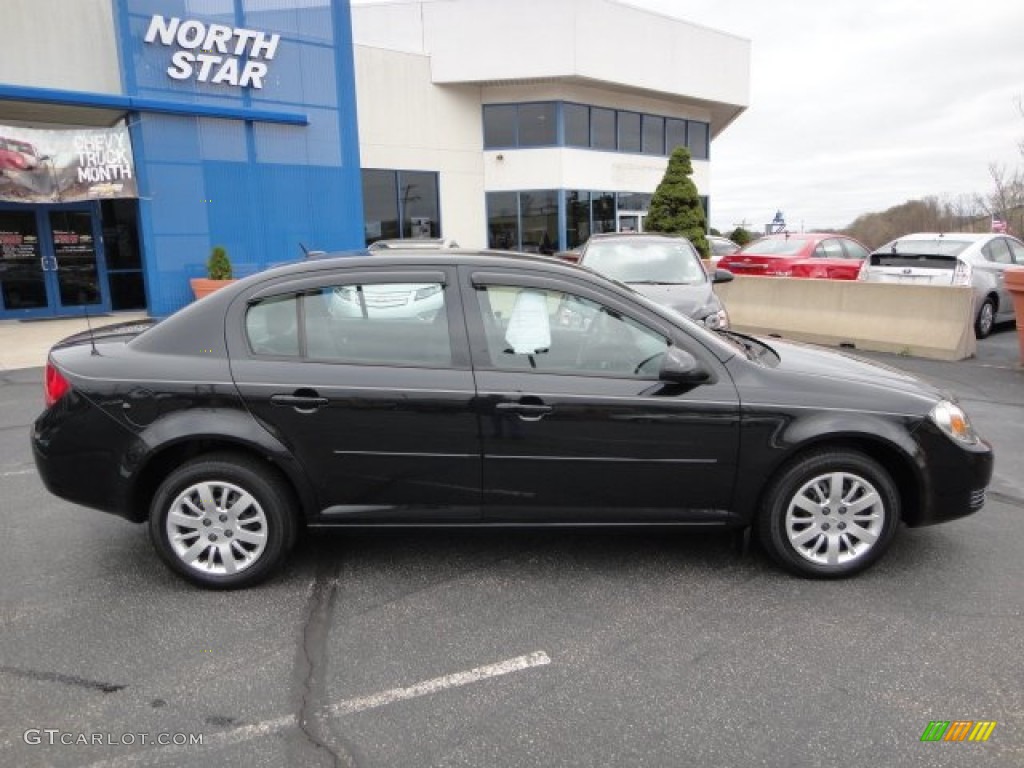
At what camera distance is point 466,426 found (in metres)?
3.51

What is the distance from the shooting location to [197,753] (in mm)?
2494

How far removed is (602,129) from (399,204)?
7.59 m

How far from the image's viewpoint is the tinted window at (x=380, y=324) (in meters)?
3.60

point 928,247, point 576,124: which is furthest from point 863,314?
point 576,124

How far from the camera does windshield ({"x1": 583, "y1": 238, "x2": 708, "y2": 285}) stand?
28.7 ft

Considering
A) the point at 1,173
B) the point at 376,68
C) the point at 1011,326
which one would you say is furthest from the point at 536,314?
the point at 376,68

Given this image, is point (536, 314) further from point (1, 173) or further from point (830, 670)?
point (1, 173)

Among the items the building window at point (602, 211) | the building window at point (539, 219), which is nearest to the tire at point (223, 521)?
the building window at point (539, 219)

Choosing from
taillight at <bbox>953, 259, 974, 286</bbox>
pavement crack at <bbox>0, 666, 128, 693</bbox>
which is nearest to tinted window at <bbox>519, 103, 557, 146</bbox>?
taillight at <bbox>953, 259, 974, 286</bbox>

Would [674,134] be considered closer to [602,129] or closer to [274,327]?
[602,129]

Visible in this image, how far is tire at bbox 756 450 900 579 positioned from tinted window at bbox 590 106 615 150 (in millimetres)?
22726

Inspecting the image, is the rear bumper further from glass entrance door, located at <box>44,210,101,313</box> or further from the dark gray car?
glass entrance door, located at <box>44,210,101,313</box>

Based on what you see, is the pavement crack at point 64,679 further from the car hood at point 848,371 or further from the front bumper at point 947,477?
the front bumper at point 947,477

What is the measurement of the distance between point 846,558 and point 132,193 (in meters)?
14.6
